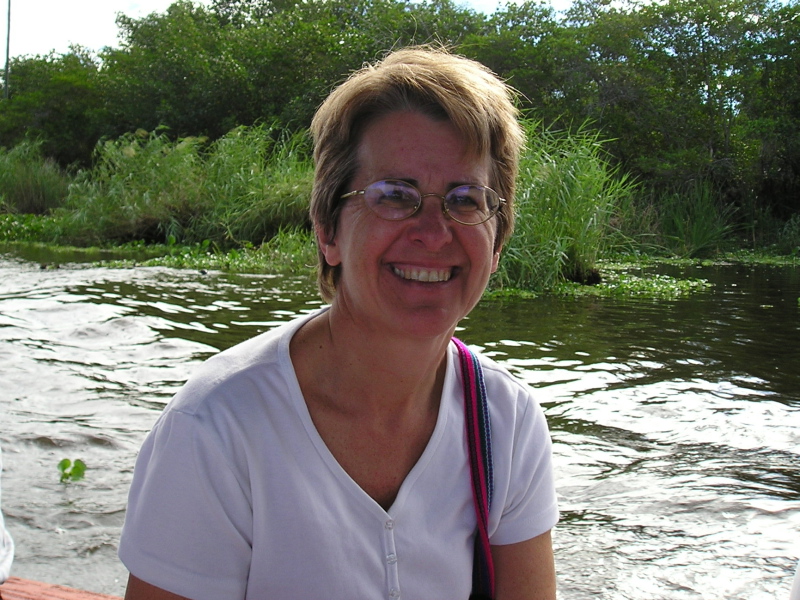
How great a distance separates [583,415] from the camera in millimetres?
4824

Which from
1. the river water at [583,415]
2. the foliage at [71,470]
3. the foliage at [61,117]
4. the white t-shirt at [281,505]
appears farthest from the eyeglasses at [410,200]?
the foliage at [61,117]

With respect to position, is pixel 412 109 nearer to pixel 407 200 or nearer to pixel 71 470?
pixel 407 200

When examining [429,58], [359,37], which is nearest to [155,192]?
[359,37]

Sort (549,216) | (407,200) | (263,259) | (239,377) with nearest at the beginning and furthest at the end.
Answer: (239,377) < (407,200) < (549,216) < (263,259)

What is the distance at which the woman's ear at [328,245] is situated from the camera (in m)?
1.84

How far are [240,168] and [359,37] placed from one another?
33.7ft

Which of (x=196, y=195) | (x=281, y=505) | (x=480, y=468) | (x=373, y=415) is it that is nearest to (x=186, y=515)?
(x=281, y=505)

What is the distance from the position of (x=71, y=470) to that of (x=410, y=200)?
271 centimetres

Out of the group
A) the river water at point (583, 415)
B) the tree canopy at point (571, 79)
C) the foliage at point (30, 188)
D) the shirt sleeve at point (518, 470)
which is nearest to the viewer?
the shirt sleeve at point (518, 470)

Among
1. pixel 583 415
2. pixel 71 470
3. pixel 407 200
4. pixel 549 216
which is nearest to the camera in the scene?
pixel 407 200

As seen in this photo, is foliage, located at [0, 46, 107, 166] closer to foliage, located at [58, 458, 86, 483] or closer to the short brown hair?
foliage, located at [58, 458, 86, 483]

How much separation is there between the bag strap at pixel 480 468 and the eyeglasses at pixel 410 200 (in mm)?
354

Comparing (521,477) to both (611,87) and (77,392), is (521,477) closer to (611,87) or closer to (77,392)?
(77,392)

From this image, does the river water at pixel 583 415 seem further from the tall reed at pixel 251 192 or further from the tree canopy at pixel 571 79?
the tree canopy at pixel 571 79
